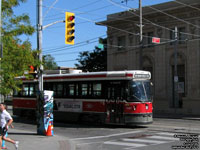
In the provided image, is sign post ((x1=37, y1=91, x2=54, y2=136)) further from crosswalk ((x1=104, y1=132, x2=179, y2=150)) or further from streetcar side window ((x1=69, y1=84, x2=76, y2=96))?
streetcar side window ((x1=69, y1=84, x2=76, y2=96))

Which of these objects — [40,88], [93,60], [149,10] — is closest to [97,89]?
[40,88]

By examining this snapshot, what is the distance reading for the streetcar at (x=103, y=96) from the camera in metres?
17.7

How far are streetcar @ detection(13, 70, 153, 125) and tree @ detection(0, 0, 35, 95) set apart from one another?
6.59 metres

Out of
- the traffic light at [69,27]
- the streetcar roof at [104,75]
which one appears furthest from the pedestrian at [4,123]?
the streetcar roof at [104,75]

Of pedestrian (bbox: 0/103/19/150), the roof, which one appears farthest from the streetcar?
the roof

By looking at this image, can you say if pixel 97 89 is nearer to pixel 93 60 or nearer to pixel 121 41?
pixel 121 41

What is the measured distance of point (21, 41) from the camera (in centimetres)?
1271

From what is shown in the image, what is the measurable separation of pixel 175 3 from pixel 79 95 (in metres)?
20.0

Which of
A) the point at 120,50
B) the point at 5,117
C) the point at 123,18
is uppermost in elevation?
the point at 123,18

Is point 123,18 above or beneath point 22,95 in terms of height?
above

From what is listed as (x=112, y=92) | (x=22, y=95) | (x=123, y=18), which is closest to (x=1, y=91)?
(x=112, y=92)

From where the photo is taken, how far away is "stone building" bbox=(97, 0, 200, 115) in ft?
108

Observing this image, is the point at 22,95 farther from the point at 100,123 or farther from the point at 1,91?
the point at 1,91

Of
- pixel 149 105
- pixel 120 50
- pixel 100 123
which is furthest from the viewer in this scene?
pixel 120 50
